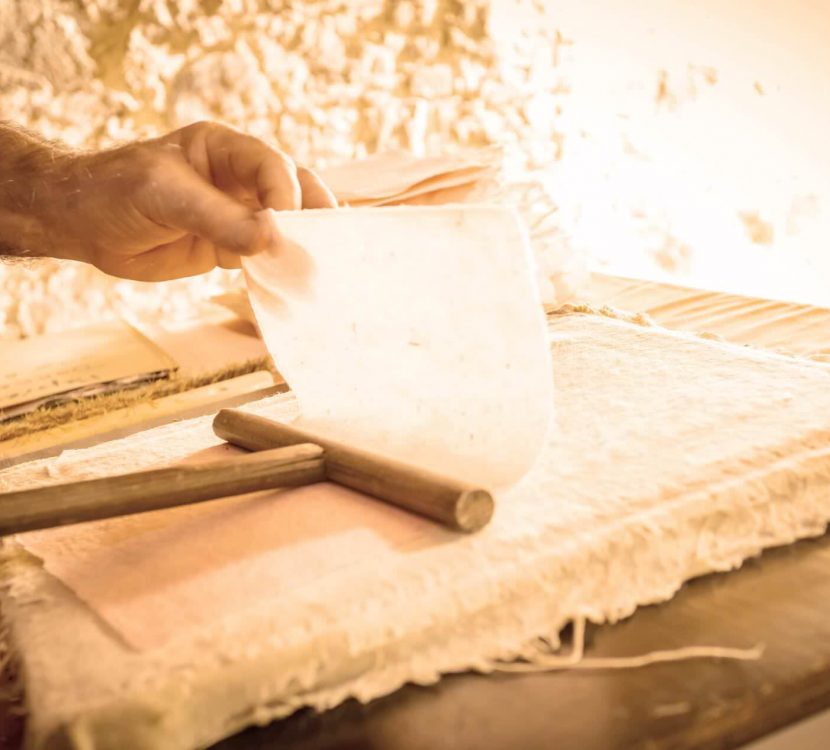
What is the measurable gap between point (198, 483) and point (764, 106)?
7.11ft

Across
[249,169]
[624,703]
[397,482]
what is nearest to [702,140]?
[249,169]

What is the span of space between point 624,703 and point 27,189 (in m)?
0.92

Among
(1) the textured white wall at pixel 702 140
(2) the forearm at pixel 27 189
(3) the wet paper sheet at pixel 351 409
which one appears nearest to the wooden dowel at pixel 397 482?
(3) the wet paper sheet at pixel 351 409

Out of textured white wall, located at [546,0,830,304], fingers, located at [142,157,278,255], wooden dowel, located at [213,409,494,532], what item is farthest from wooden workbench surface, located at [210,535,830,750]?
textured white wall, located at [546,0,830,304]

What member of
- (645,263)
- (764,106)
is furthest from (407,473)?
(764,106)

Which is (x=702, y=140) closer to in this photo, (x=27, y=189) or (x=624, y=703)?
(x=27, y=189)

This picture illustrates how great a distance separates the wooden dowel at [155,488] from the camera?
0.56 meters

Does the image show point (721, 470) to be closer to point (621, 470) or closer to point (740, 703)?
point (621, 470)

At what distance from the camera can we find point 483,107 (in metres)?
2.17

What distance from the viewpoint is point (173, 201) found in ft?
2.92

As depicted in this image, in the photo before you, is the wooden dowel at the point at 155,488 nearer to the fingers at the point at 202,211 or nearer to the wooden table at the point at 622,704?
the wooden table at the point at 622,704

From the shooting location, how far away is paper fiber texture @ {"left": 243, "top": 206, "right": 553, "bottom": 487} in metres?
0.66

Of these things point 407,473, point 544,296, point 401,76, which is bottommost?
point 544,296

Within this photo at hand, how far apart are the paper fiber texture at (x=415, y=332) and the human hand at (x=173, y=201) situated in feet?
0.19
